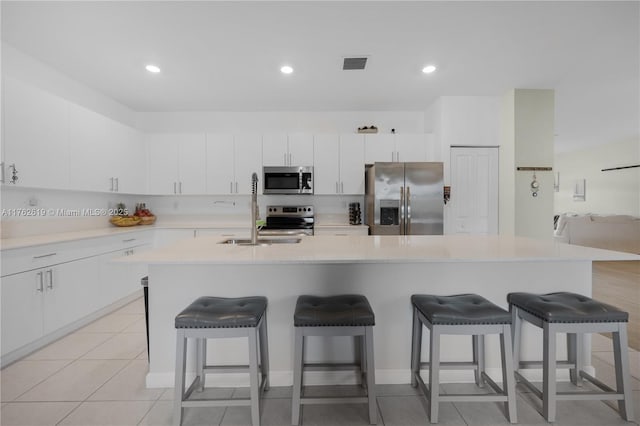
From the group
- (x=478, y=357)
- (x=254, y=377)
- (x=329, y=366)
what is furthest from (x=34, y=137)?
(x=478, y=357)

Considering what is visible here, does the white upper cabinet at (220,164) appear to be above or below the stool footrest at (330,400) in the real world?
above

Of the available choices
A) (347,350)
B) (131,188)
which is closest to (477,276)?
(347,350)

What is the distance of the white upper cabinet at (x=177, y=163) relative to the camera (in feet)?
14.2

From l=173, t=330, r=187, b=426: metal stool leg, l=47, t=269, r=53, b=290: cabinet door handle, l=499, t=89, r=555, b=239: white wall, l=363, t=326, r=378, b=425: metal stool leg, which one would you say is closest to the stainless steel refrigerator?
l=499, t=89, r=555, b=239: white wall

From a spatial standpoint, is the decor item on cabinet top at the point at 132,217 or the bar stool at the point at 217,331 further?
the decor item on cabinet top at the point at 132,217

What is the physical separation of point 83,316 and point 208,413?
2018 millimetres

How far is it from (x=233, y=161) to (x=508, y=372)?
12.8 ft

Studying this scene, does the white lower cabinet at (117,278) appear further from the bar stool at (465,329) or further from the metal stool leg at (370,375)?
the bar stool at (465,329)

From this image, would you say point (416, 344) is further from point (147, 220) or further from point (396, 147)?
point (147, 220)

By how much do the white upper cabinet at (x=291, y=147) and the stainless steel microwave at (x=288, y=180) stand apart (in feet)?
0.48

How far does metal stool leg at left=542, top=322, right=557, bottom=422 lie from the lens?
5.06ft

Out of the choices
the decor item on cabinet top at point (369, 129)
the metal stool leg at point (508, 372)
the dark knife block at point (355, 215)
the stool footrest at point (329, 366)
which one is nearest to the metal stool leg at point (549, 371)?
the metal stool leg at point (508, 372)

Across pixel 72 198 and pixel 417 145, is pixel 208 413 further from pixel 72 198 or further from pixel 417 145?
pixel 417 145

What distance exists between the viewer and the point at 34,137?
2639 mm
